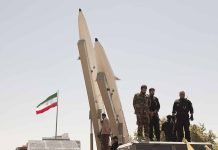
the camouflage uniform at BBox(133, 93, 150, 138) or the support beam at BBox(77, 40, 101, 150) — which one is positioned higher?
the support beam at BBox(77, 40, 101, 150)

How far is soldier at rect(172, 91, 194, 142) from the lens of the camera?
10656 mm

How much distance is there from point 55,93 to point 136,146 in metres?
22.8

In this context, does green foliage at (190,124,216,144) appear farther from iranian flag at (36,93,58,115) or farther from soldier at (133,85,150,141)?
soldier at (133,85,150,141)

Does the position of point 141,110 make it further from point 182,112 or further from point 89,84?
point 89,84

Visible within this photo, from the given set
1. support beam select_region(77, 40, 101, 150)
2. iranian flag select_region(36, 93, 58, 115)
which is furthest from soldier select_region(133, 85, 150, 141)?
iranian flag select_region(36, 93, 58, 115)

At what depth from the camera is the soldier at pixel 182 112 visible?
10.7m

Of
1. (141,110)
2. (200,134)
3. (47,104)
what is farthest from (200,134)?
(141,110)

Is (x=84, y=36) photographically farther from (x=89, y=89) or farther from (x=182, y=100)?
(x=182, y=100)

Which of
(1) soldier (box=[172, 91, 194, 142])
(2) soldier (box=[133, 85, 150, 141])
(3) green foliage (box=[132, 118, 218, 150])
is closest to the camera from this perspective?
(2) soldier (box=[133, 85, 150, 141])

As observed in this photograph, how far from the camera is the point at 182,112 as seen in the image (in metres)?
10.7

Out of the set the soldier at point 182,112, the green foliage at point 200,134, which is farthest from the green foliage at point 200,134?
the soldier at point 182,112

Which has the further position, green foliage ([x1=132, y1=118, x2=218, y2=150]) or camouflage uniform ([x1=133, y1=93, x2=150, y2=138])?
green foliage ([x1=132, y1=118, x2=218, y2=150])

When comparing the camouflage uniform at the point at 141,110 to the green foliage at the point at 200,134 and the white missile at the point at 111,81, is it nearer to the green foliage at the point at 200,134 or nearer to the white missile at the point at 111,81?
the white missile at the point at 111,81

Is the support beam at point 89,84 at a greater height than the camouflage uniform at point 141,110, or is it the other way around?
the support beam at point 89,84
